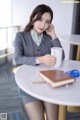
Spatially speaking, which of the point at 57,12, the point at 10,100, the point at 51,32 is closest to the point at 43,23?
the point at 51,32

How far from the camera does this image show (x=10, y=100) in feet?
8.41

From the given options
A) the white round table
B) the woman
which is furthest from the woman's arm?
the white round table

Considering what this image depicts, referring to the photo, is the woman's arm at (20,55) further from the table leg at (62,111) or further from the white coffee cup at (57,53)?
the table leg at (62,111)

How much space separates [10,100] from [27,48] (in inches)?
48.3

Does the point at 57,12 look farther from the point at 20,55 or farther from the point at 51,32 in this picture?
the point at 20,55

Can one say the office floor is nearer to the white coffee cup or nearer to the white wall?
the white coffee cup

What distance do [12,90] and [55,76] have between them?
1838 mm

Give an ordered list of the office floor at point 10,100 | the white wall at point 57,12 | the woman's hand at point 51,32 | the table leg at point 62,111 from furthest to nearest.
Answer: the white wall at point 57,12 → the office floor at point 10,100 → the woman's hand at point 51,32 → the table leg at point 62,111

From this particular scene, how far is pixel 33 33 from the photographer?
5.23 feet

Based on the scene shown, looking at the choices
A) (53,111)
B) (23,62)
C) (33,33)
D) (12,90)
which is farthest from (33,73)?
(12,90)

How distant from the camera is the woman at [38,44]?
4.50ft

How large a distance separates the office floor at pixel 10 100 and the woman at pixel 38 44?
86 centimetres

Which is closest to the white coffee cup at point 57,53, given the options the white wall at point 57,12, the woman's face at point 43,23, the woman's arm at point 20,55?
the woman's arm at point 20,55

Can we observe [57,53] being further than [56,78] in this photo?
Yes
